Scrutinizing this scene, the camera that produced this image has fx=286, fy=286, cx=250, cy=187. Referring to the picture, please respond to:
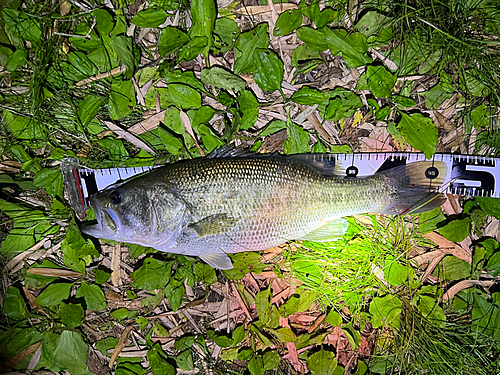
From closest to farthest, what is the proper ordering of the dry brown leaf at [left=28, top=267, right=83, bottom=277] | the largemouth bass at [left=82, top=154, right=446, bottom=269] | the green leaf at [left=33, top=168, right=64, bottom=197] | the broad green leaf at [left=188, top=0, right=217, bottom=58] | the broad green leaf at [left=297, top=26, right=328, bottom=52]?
the largemouth bass at [left=82, top=154, right=446, bottom=269] → the broad green leaf at [left=188, top=0, right=217, bottom=58] → the broad green leaf at [left=297, top=26, right=328, bottom=52] → the green leaf at [left=33, top=168, right=64, bottom=197] → the dry brown leaf at [left=28, top=267, right=83, bottom=277]

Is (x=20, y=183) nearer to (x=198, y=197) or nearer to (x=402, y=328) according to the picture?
(x=198, y=197)

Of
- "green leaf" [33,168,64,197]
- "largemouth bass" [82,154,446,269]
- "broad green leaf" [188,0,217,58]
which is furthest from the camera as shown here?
"green leaf" [33,168,64,197]

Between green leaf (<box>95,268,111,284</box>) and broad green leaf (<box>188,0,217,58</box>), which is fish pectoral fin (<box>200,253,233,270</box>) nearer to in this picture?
A: green leaf (<box>95,268,111,284</box>)

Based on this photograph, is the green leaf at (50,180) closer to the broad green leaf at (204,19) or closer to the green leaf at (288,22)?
the broad green leaf at (204,19)

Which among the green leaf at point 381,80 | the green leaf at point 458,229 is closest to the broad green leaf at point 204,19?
the green leaf at point 381,80

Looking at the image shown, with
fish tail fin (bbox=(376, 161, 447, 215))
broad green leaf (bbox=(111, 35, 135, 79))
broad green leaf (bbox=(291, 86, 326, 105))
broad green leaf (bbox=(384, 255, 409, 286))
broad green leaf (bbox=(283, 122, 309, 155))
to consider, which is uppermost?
broad green leaf (bbox=(111, 35, 135, 79))

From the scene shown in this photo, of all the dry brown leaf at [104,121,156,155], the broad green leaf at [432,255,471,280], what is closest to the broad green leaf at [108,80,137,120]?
the dry brown leaf at [104,121,156,155]

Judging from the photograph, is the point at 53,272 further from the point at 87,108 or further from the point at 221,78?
the point at 221,78
